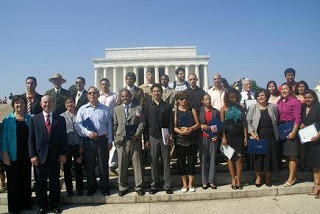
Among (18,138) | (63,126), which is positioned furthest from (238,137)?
(18,138)

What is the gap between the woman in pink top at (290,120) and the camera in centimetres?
566

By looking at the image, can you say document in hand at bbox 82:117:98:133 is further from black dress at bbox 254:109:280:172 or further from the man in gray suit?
black dress at bbox 254:109:280:172

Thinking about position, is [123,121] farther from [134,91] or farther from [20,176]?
[20,176]

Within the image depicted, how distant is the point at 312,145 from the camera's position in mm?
5527

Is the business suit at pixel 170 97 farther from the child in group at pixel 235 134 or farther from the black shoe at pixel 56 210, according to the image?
the black shoe at pixel 56 210

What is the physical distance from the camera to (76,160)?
218 inches

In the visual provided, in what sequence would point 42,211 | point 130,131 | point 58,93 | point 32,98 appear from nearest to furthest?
point 42,211 → point 130,131 → point 32,98 → point 58,93

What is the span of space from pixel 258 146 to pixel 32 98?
5.43 meters

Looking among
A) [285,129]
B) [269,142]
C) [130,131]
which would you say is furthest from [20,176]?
[285,129]

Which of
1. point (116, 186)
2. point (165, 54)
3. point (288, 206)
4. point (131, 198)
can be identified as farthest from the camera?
point (165, 54)

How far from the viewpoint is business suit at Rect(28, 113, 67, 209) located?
4.92 m

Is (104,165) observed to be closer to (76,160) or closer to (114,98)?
(76,160)

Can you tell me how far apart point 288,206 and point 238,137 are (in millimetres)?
1649

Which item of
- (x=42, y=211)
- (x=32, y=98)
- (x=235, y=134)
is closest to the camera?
(x=42, y=211)
